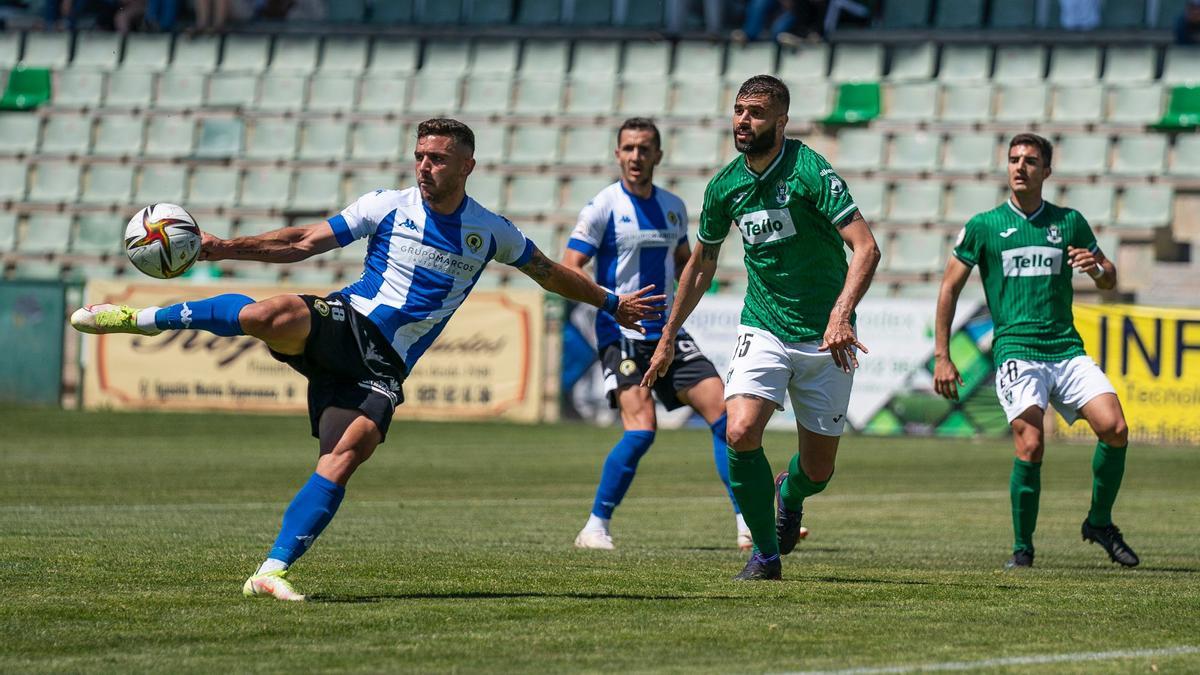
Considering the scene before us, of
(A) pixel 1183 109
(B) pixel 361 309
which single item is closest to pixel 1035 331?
(B) pixel 361 309

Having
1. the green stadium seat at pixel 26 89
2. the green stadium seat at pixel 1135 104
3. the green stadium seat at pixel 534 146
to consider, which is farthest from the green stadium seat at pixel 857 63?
the green stadium seat at pixel 26 89

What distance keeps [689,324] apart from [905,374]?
9.54ft

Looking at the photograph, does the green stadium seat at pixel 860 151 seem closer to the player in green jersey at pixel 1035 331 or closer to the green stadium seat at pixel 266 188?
the green stadium seat at pixel 266 188

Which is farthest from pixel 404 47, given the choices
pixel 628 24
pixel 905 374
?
pixel 905 374

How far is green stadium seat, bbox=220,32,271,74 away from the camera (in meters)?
30.9

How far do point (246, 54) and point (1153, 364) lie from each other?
17.0 meters

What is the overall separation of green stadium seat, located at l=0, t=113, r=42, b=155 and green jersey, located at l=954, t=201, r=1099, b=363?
23950 millimetres

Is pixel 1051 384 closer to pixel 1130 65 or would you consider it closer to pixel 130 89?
pixel 1130 65

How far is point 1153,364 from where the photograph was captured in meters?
20.9

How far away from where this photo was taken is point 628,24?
30.6 metres

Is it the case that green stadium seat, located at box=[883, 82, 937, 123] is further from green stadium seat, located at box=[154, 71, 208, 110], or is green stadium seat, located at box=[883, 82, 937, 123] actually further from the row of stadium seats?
green stadium seat, located at box=[154, 71, 208, 110]

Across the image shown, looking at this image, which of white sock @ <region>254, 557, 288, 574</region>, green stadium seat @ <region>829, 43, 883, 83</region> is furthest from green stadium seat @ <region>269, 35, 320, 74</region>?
white sock @ <region>254, 557, 288, 574</region>

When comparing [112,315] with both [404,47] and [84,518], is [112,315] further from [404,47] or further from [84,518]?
[404,47]

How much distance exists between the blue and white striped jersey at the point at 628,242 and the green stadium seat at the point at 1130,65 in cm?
1659
